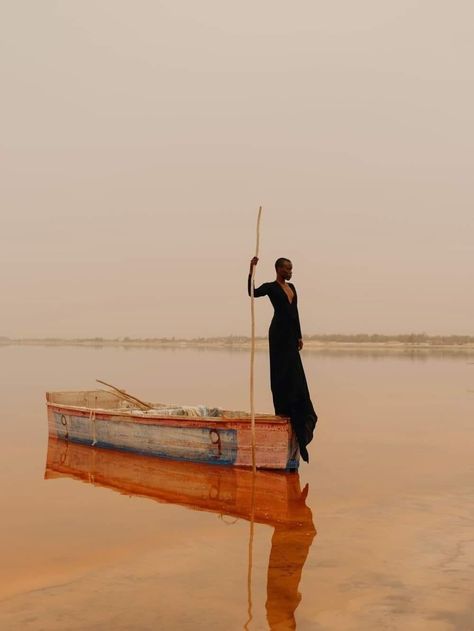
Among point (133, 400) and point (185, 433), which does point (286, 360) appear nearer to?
point (185, 433)

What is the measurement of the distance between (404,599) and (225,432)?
580 centimetres

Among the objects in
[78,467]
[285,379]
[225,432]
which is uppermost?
[285,379]

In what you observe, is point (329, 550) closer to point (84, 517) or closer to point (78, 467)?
point (84, 517)

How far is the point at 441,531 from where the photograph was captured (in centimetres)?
718

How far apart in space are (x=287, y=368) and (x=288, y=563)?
4.11m

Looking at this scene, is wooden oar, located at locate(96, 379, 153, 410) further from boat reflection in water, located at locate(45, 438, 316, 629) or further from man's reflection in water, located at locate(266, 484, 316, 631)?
man's reflection in water, located at locate(266, 484, 316, 631)

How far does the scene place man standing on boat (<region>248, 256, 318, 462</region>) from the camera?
393 inches

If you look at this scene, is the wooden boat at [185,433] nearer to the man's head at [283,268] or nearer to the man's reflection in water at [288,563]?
the man's reflection in water at [288,563]

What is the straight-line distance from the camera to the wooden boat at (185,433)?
33.8 feet

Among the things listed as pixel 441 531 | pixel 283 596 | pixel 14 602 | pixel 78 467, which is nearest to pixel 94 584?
pixel 14 602

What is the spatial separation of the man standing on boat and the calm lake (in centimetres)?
91

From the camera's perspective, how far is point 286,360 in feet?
33.0

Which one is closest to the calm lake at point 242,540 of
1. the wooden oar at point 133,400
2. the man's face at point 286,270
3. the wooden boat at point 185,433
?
the wooden boat at point 185,433

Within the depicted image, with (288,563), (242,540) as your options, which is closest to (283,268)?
(242,540)
